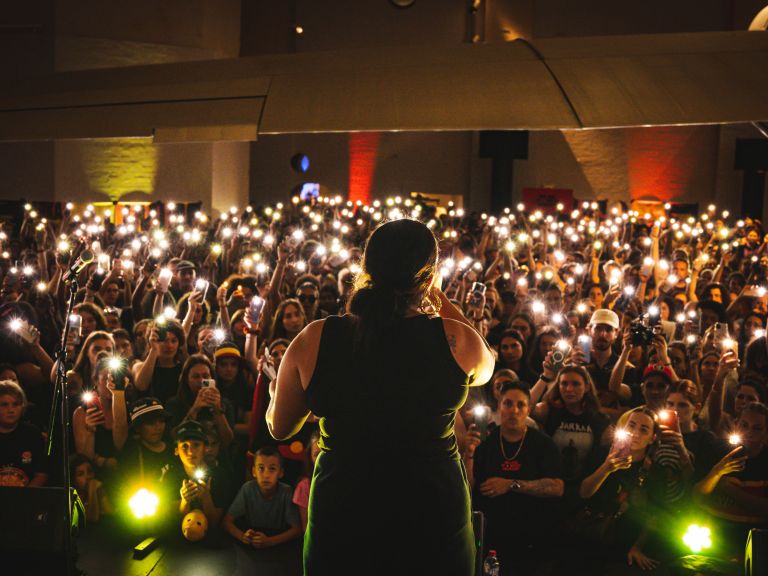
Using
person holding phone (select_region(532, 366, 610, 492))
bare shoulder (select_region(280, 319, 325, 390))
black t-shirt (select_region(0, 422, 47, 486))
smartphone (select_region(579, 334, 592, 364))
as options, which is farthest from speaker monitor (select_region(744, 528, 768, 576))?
black t-shirt (select_region(0, 422, 47, 486))

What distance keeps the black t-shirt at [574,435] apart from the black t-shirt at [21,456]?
11.1ft

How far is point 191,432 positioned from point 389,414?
11.1 feet

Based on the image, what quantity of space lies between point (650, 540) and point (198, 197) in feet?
72.7

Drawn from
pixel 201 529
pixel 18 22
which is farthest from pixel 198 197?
pixel 201 529

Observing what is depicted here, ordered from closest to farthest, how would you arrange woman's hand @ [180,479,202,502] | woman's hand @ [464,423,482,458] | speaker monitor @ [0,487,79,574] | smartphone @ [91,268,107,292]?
speaker monitor @ [0,487,79,574]
woman's hand @ [464,423,482,458]
woman's hand @ [180,479,202,502]
smartphone @ [91,268,107,292]

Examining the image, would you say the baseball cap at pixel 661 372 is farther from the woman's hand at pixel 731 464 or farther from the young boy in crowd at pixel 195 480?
the young boy in crowd at pixel 195 480

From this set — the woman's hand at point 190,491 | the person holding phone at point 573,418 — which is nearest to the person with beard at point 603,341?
the person holding phone at point 573,418

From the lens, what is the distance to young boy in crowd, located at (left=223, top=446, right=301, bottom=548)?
514 cm

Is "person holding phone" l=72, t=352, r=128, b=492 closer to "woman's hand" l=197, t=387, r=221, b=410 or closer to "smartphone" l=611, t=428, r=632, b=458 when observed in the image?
"woman's hand" l=197, t=387, r=221, b=410

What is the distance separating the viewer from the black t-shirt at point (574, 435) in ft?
18.1

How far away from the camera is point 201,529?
17.0ft

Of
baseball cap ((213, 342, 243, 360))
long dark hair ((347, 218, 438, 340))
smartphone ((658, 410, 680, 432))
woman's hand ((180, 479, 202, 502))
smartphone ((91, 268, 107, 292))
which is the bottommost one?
woman's hand ((180, 479, 202, 502))

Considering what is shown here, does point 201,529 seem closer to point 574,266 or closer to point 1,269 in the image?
point 1,269

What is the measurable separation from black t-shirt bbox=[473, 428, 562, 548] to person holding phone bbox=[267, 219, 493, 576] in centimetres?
281
